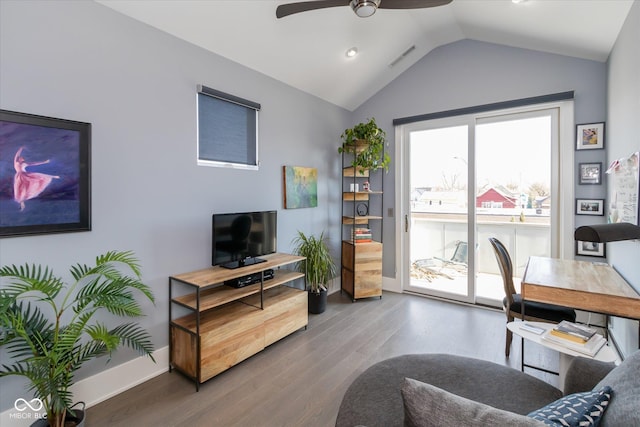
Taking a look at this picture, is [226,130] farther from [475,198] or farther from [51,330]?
[475,198]

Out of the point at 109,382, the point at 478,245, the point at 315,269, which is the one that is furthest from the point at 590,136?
the point at 109,382

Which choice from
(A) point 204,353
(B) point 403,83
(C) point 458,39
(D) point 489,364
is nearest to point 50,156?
(A) point 204,353

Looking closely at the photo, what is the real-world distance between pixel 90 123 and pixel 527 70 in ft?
13.5

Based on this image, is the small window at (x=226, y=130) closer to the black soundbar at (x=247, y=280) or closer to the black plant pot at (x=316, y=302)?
the black soundbar at (x=247, y=280)

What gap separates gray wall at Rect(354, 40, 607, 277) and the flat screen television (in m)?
2.04

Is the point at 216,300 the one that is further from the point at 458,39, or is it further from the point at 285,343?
the point at 458,39

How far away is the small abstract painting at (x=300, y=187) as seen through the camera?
350cm

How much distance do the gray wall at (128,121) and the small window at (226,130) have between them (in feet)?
0.28

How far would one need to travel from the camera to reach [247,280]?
2.67 m

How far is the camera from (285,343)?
280 cm

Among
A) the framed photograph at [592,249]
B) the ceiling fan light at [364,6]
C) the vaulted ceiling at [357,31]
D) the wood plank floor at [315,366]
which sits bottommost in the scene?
the wood plank floor at [315,366]

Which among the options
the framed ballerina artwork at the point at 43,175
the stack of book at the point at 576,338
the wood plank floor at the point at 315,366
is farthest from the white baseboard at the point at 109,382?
the stack of book at the point at 576,338

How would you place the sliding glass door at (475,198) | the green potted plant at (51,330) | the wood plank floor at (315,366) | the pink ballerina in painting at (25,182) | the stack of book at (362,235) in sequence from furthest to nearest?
1. the stack of book at (362,235)
2. the sliding glass door at (475,198)
3. the wood plank floor at (315,366)
4. the pink ballerina in painting at (25,182)
5. the green potted plant at (51,330)

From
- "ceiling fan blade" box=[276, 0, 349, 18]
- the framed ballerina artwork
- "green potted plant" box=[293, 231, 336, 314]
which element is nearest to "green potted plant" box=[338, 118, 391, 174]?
"green potted plant" box=[293, 231, 336, 314]
